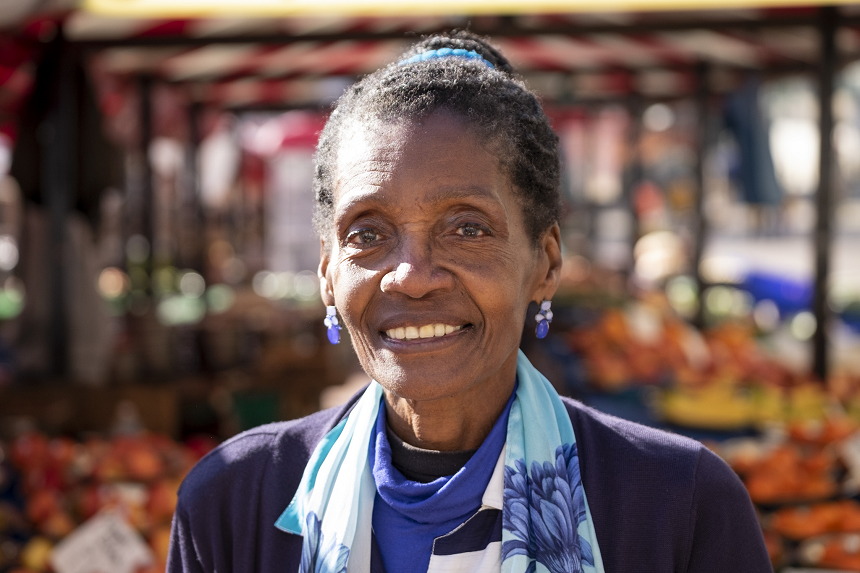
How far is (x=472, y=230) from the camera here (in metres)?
1.25

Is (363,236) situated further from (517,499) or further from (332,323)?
(517,499)

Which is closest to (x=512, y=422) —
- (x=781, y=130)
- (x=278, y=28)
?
(x=278, y=28)

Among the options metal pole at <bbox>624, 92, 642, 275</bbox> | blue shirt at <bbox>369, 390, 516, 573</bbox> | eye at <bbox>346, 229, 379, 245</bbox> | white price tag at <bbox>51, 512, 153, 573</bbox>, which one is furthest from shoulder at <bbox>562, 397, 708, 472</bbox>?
metal pole at <bbox>624, 92, 642, 275</bbox>

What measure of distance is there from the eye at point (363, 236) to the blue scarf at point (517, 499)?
0.31 metres

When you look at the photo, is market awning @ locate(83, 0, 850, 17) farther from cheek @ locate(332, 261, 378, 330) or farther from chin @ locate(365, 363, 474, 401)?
chin @ locate(365, 363, 474, 401)

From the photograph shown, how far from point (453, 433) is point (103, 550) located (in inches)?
68.5

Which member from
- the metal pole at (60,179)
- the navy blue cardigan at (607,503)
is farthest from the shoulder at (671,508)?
the metal pole at (60,179)

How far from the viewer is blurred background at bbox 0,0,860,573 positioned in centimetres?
317

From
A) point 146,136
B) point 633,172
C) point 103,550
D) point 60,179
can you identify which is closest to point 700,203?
point 633,172

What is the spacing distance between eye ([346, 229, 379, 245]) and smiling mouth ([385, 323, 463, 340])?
15cm

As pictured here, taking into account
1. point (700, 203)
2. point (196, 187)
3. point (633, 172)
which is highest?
point (633, 172)

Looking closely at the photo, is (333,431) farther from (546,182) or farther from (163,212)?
(163,212)

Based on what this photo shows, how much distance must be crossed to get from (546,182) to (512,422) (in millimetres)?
406

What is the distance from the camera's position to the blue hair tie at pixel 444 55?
1.36 m
